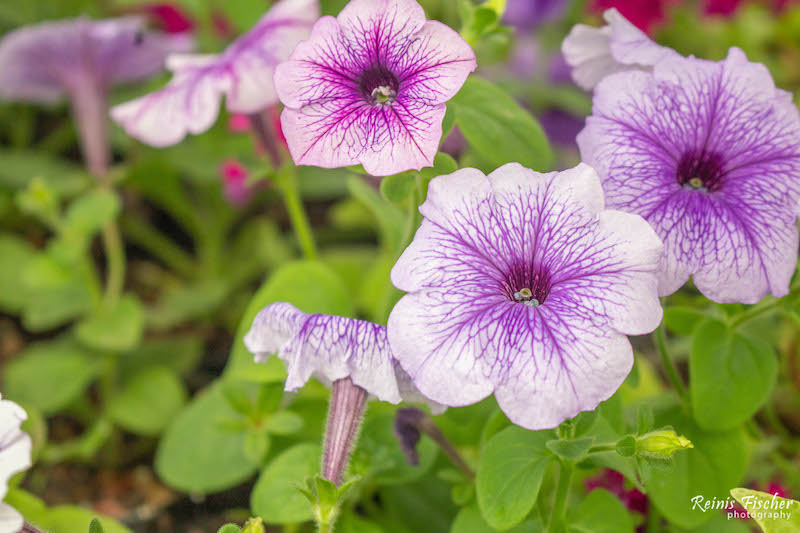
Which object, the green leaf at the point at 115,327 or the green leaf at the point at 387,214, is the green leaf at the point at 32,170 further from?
the green leaf at the point at 387,214

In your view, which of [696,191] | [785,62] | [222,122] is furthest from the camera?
[785,62]

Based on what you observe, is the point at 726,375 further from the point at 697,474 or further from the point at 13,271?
the point at 13,271

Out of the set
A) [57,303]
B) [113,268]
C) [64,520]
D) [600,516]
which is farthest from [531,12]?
[64,520]

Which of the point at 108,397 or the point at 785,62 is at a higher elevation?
the point at 785,62

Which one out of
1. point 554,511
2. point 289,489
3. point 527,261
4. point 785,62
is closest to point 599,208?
point 527,261

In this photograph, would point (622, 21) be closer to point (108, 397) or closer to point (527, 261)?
point (527, 261)

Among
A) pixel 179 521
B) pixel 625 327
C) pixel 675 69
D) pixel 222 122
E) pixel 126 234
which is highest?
pixel 675 69
